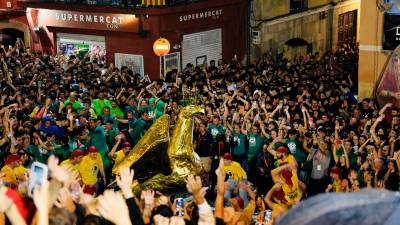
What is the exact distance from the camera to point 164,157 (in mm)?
10398

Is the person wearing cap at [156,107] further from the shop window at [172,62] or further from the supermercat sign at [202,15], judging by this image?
the supermercat sign at [202,15]

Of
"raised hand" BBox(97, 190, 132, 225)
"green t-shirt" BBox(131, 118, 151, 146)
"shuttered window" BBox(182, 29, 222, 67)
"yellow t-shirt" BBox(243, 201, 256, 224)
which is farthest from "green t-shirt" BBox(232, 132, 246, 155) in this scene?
"shuttered window" BBox(182, 29, 222, 67)

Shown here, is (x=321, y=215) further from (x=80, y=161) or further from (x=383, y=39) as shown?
(x=383, y=39)

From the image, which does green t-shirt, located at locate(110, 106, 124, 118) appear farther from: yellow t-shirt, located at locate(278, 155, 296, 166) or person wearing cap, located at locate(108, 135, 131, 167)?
yellow t-shirt, located at locate(278, 155, 296, 166)

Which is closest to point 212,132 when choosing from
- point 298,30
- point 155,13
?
point 155,13

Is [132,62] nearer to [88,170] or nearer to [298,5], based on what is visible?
[298,5]

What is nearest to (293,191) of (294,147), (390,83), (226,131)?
(294,147)

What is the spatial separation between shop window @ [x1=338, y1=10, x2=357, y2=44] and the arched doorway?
1302 cm

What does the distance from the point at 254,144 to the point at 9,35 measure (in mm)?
15225

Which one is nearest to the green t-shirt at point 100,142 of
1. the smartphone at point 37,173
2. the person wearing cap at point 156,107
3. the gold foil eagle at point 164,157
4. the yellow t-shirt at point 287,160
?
the person wearing cap at point 156,107

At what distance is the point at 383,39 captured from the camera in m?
17.5

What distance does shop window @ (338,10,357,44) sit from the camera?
28984 mm

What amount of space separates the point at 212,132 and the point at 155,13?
8.84 metres

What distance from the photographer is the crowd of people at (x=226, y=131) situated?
1022 centimetres
